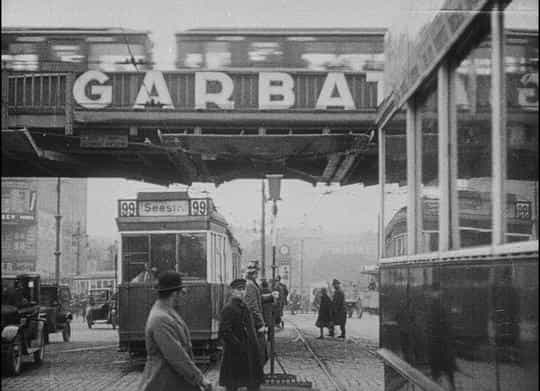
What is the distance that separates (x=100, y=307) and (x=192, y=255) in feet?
60.0

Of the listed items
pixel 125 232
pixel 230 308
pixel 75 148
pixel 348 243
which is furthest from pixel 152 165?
pixel 230 308

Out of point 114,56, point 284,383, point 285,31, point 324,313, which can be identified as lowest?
point 324,313

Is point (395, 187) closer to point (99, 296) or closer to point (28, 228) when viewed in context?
point (28, 228)

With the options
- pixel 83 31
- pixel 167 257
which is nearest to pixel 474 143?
pixel 167 257

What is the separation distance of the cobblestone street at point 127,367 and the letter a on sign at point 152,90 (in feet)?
15.3

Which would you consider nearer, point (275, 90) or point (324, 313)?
point (275, 90)

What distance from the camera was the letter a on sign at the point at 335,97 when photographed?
1580 centimetres

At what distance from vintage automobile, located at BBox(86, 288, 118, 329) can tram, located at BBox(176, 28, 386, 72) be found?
1273 cm

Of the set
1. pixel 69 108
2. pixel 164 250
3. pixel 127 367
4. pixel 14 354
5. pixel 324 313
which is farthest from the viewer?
pixel 324 313

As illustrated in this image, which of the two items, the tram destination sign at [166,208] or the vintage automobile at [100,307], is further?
the vintage automobile at [100,307]

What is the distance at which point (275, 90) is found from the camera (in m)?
16.0

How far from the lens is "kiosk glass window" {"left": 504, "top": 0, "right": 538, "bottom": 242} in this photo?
2814mm

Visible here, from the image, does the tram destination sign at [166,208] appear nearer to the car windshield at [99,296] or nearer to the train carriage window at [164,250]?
the train carriage window at [164,250]

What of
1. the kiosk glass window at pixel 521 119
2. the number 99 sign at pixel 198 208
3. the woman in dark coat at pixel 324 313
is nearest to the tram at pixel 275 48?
the number 99 sign at pixel 198 208
